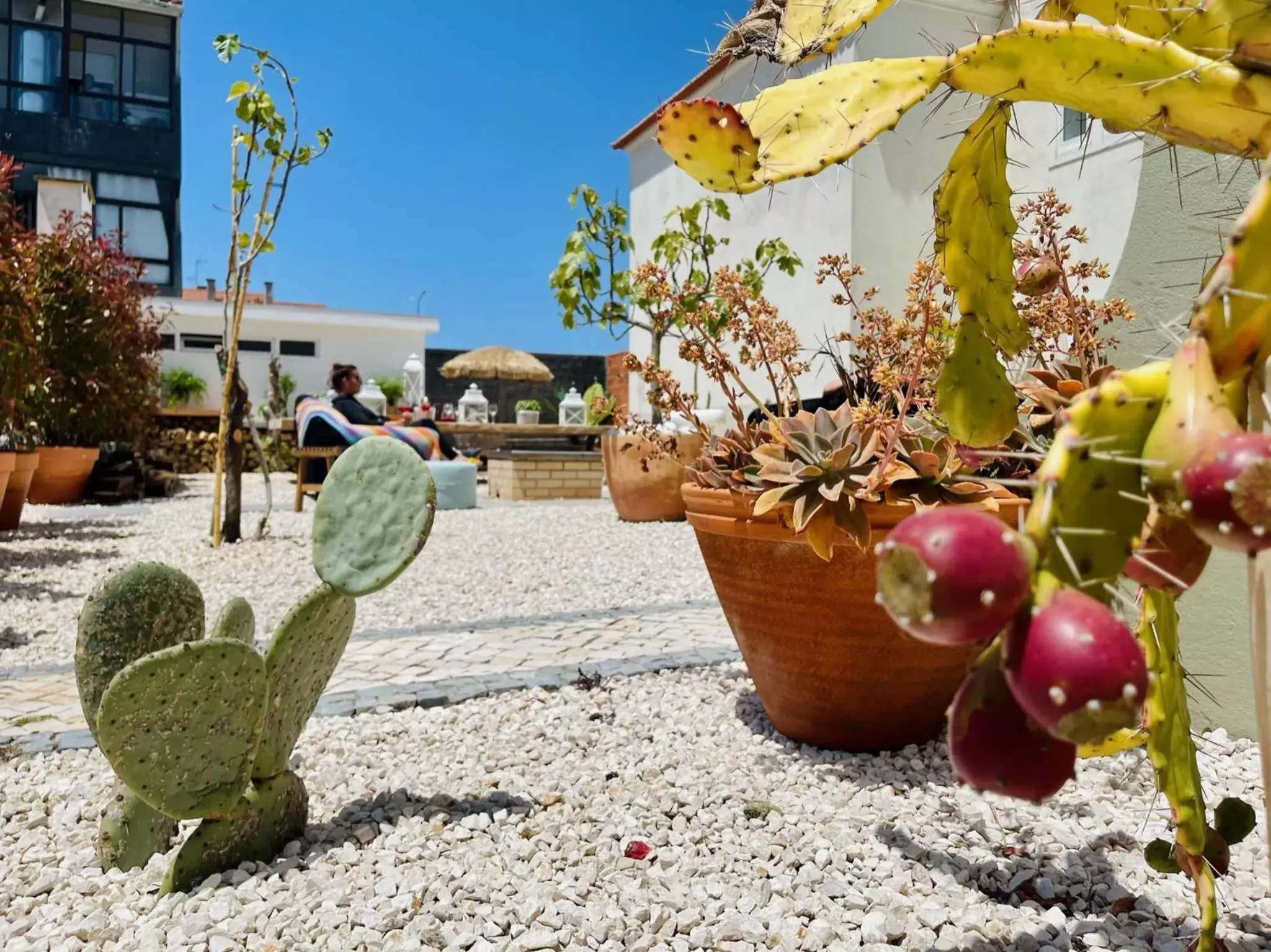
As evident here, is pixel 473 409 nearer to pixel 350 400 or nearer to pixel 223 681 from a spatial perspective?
pixel 350 400

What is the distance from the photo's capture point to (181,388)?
1691cm

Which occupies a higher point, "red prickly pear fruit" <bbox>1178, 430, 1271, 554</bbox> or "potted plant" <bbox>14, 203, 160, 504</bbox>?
"potted plant" <bbox>14, 203, 160, 504</bbox>

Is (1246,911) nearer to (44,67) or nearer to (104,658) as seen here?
(104,658)

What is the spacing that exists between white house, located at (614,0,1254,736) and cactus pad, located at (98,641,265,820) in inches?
49.5

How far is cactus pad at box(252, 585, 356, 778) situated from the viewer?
158cm

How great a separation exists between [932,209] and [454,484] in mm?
4552

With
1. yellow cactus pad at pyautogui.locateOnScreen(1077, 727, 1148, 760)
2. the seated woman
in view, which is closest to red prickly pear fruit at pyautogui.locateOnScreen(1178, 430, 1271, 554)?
yellow cactus pad at pyautogui.locateOnScreen(1077, 727, 1148, 760)

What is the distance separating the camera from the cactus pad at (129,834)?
5.19ft

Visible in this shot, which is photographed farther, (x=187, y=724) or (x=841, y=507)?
(x=841, y=507)

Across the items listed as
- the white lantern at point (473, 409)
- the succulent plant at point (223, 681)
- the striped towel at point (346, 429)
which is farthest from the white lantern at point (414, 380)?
the succulent plant at point (223, 681)

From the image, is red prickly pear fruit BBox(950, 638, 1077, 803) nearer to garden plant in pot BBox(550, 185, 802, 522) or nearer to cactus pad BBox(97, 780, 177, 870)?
cactus pad BBox(97, 780, 177, 870)

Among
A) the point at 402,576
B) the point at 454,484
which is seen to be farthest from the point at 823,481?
the point at 454,484

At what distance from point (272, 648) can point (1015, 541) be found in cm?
139

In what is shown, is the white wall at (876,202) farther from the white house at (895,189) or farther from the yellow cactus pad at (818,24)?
the yellow cactus pad at (818,24)
